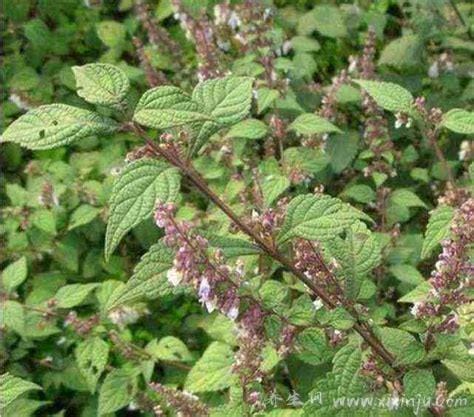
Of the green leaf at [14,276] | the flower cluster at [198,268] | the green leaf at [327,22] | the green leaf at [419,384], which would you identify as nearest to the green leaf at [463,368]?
the green leaf at [419,384]

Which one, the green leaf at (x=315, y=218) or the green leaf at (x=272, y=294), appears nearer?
the green leaf at (x=315, y=218)

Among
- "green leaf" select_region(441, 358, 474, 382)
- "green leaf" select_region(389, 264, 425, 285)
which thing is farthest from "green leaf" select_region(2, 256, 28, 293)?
"green leaf" select_region(441, 358, 474, 382)

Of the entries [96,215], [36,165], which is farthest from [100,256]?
[36,165]

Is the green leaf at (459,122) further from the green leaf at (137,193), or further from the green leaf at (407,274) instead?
the green leaf at (137,193)

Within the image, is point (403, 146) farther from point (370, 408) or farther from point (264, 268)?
point (370, 408)

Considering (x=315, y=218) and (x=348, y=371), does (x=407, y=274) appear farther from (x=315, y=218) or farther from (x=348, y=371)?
(x=315, y=218)
